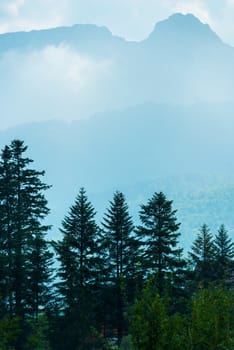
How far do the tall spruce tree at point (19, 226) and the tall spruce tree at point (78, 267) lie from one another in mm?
1268

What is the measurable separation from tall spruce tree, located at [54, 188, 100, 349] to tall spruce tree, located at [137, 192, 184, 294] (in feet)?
9.92

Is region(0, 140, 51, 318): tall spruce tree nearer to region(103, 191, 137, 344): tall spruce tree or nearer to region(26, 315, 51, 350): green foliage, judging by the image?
region(26, 315, 51, 350): green foliage

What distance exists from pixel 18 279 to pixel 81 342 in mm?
5892

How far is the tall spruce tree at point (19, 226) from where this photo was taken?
28.3 meters

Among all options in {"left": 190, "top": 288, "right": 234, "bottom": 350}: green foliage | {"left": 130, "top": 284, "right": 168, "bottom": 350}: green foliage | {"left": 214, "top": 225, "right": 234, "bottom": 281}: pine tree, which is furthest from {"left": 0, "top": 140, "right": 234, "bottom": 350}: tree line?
{"left": 130, "top": 284, "right": 168, "bottom": 350}: green foliage

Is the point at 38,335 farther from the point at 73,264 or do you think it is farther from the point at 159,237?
the point at 159,237

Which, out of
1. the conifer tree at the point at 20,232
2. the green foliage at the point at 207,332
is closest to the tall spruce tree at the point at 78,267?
the conifer tree at the point at 20,232

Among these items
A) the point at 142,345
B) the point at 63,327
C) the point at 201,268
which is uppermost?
the point at 201,268

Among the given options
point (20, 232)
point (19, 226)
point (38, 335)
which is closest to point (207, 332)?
point (38, 335)

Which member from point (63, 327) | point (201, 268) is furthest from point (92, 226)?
point (201, 268)

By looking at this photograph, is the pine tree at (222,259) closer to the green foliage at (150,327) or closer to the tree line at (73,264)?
the tree line at (73,264)

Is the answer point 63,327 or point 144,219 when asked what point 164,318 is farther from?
point 144,219

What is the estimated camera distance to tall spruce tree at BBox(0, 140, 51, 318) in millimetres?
28328

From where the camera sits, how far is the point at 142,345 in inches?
389
